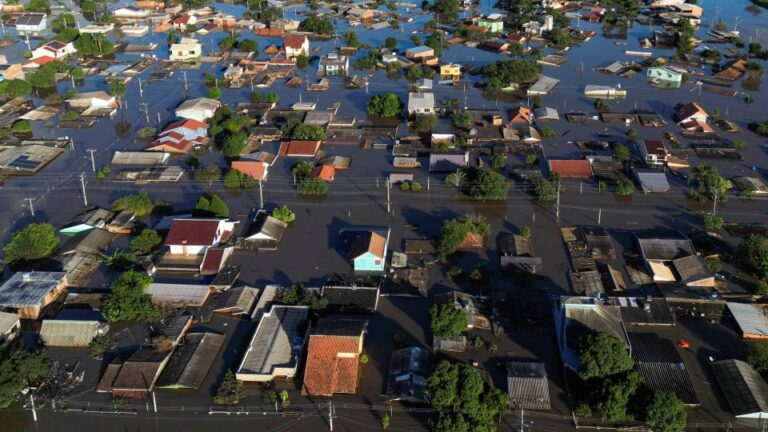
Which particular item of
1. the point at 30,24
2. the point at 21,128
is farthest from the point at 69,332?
the point at 30,24

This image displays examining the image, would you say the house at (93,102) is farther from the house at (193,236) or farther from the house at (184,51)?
the house at (193,236)

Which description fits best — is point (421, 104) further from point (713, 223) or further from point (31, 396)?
point (31, 396)

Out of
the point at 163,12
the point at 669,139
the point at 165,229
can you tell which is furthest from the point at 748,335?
the point at 163,12

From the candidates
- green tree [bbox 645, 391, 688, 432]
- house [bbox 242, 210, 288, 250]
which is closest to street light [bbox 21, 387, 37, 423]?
house [bbox 242, 210, 288, 250]

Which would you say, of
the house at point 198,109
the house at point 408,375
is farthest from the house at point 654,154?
the house at point 198,109

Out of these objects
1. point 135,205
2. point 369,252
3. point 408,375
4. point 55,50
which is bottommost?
point 408,375

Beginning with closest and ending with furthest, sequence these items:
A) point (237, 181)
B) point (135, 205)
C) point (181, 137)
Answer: point (135, 205), point (237, 181), point (181, 137)
